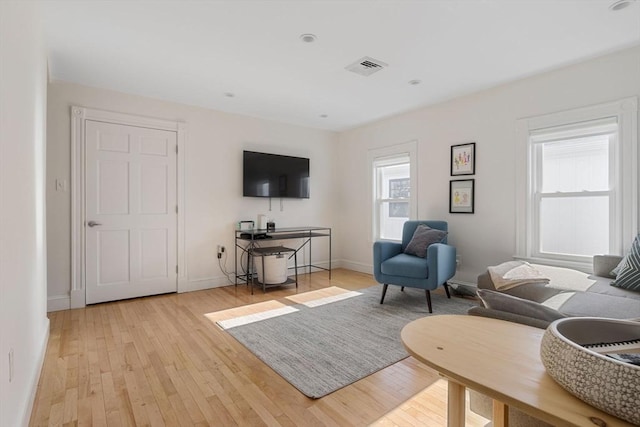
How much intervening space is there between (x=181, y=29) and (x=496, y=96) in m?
3.20

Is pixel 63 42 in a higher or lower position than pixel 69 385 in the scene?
higher

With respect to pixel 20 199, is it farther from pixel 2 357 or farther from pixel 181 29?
pixel 181 29

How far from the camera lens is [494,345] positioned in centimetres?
90

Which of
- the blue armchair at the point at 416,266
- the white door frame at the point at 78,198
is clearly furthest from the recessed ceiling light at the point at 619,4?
the white door frame at the point at 78,198

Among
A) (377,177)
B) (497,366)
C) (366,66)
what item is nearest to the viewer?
(497,366)

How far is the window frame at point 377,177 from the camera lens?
14.5 feet

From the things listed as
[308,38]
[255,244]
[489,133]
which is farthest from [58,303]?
[489,133]

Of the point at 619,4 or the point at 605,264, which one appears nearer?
the point at 619,4

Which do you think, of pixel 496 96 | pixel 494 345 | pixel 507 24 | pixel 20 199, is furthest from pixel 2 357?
pixel 496 96

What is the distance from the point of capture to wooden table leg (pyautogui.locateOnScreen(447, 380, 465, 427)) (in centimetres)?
94

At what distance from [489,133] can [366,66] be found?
1.67m

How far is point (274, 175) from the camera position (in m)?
4.70

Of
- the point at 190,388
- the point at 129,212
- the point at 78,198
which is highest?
the point at 78,198

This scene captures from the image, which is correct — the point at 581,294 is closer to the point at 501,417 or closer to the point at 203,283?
the point at 501,417
